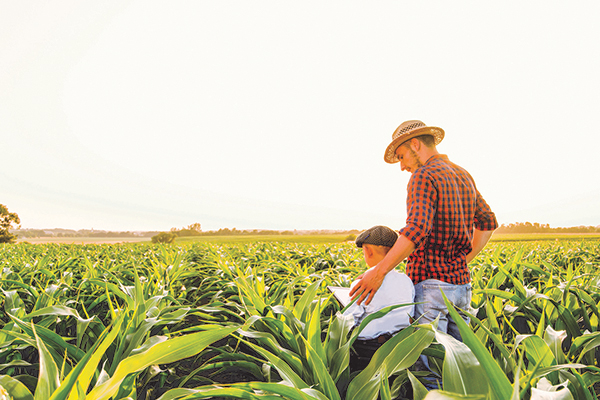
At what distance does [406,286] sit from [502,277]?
4.98 feet

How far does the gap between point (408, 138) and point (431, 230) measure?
0.53 meters

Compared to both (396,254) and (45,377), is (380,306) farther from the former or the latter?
(45,377)

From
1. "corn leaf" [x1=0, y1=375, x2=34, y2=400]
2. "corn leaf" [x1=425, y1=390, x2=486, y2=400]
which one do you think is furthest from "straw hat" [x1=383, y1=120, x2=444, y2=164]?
"corn leaf" [x1=0, y1=375, x2=34, y2=400]

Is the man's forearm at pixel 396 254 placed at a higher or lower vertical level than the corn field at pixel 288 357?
higher

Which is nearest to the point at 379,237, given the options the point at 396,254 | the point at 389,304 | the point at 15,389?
the point at 396,254

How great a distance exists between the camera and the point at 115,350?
1.41m

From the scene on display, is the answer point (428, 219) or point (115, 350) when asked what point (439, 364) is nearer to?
point (428, 219)

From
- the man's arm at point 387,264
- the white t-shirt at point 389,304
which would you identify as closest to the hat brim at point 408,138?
the man's arm at point 387,264

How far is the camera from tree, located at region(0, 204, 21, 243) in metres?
31.0

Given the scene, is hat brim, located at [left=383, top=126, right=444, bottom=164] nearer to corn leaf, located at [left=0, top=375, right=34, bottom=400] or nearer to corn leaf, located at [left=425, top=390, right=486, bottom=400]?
corn leaf, located at [left=425, top=390, right=486, bottom=400]

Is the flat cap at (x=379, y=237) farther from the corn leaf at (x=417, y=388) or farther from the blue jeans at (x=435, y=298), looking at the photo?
the corn leaf at (x=417, y=388)

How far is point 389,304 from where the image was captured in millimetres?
1566

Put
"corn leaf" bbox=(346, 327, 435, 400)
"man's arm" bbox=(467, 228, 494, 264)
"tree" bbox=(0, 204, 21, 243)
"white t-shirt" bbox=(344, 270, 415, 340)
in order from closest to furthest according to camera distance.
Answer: "corn leaf" bbox=(346, 327, 435, 400)
"white t-shirt" bbox=(344, 270, 415, 340)
"man's arm" bbox=(467, 228, 494, 264)
"tree" bbox=(0, 204, 21, 243)

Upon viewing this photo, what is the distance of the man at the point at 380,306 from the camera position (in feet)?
4.91
